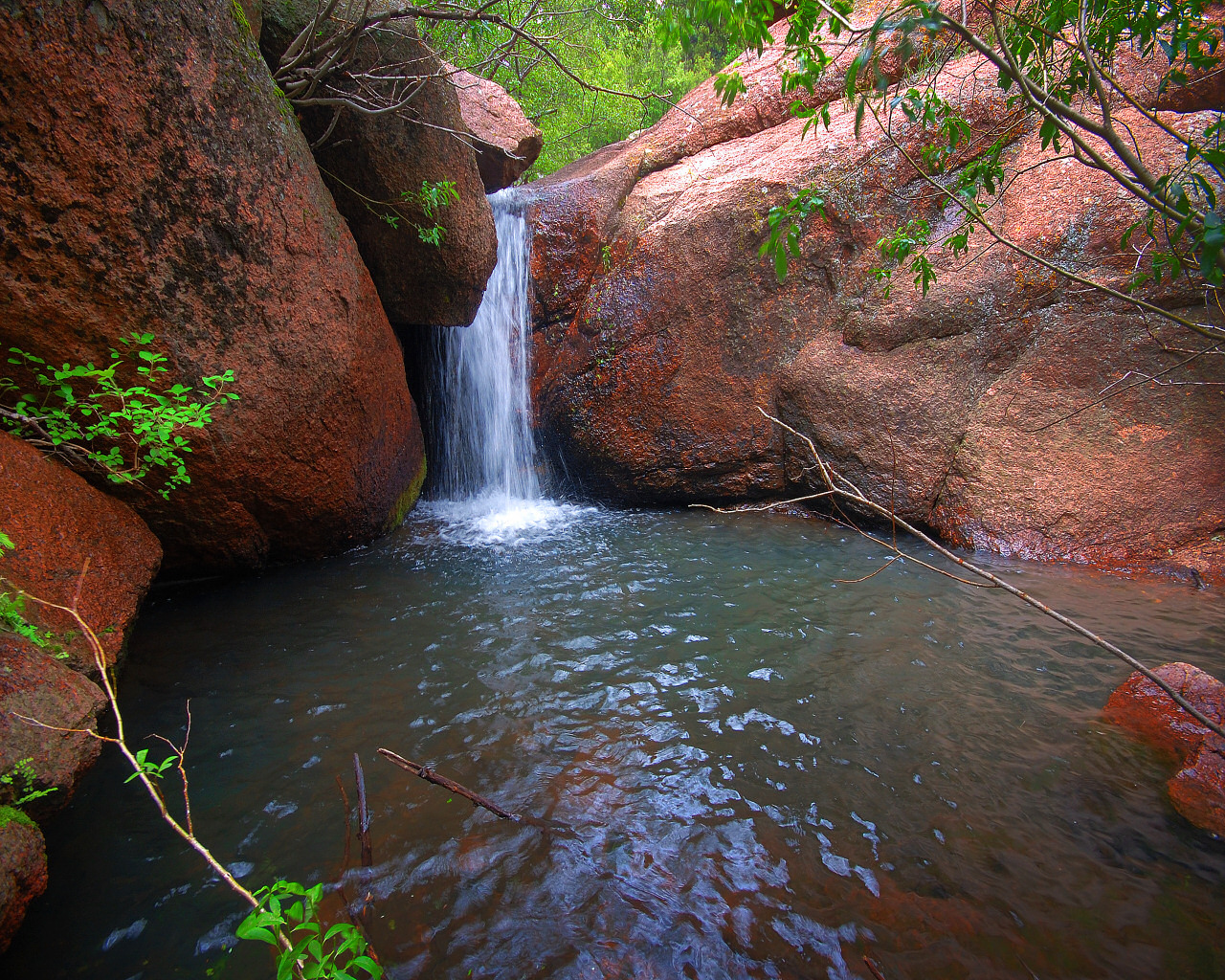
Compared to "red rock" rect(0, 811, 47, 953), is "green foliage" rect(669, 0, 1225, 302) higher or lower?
higher

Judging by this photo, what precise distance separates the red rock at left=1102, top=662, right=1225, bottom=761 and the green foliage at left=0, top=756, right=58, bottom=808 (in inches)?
178

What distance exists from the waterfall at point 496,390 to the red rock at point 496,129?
521mm

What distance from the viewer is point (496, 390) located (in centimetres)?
807

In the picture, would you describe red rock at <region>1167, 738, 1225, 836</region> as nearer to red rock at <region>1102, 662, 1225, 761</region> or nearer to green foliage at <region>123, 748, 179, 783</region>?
red rock at <region>1102, 662, 1225, 761</region>

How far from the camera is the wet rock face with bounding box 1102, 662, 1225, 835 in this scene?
8.17ft

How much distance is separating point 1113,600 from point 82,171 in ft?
23.7

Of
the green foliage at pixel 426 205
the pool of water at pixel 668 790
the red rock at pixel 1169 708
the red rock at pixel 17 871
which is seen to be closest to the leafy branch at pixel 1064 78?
the red rock at pixel 1169 708

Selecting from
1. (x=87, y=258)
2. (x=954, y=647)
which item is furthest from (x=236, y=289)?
(x=954, y=647)

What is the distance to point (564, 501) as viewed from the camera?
8.05 m

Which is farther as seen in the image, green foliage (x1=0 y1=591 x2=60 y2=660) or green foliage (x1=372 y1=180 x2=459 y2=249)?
green foliage (x1=372 y1=180 x2=459 y2=249)

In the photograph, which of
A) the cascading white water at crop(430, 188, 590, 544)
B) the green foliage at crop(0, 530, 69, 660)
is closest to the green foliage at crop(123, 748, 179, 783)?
the green foliage at crop(0, 530, 69, 660)

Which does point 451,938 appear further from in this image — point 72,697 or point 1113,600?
point 1113,600

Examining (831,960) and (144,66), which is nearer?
(831,960)

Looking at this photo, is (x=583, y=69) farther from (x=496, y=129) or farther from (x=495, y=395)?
(x=495, y=395)
